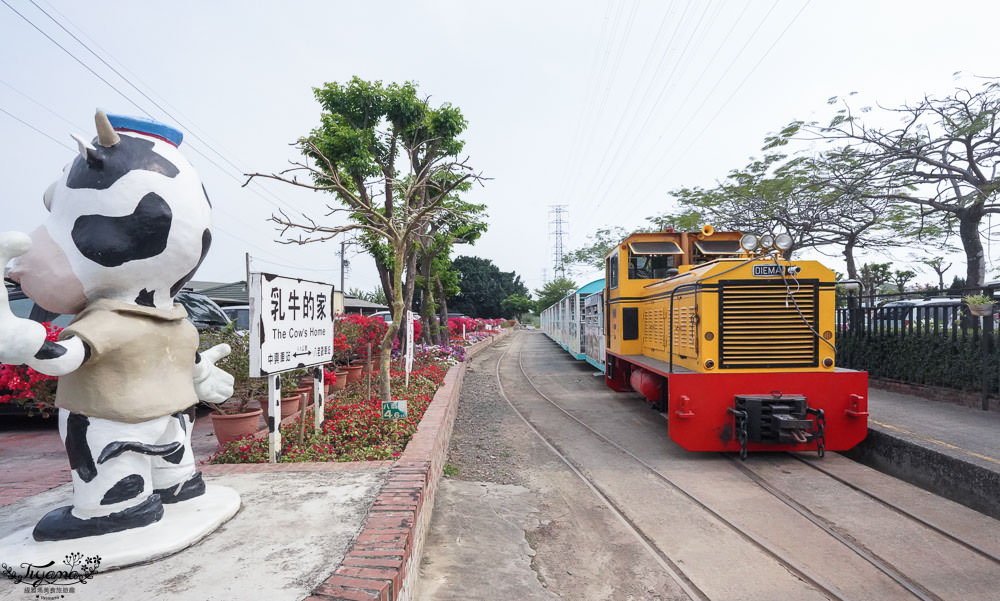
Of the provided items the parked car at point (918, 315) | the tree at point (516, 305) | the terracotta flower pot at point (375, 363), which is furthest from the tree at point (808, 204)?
the tree at point (516, 305)

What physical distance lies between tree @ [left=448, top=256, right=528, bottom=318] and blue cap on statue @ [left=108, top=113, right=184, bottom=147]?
1913 inches

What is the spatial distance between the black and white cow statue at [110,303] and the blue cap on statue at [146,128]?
1cm

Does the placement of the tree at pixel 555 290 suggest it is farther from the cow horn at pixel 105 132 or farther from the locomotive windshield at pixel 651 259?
the cow horn at pixel 105 132

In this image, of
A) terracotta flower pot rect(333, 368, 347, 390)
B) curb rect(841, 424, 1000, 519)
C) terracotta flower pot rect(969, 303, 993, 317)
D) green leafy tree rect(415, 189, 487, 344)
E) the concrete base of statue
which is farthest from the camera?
green leafy tree rect(415, 189, 487, 344)

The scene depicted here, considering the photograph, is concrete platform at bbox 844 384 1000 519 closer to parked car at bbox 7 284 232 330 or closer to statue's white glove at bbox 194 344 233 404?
statue's white glove at bbox 194 344 233 404

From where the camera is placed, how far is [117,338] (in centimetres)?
252

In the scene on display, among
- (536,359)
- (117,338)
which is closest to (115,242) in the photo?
(117,338)

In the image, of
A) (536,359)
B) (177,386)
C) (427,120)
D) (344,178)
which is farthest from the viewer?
(536,359)

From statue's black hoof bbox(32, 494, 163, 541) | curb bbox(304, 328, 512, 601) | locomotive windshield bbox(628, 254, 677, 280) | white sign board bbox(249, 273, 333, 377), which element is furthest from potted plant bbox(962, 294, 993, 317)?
statue's black hoof bbox(32, 494, 163, 541)

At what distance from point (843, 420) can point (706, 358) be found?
158cm

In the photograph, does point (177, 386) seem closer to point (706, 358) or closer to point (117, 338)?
point (117, 338)

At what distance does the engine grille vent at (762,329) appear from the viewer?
18.3ft

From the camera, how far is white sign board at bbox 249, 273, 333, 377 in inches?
155

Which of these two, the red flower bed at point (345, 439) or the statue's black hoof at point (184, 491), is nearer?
the statue's black hoof at point (184, 491)
